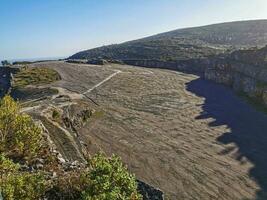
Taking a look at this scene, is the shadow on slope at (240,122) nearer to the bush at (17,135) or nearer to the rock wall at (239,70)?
the rock wall at (239,70)

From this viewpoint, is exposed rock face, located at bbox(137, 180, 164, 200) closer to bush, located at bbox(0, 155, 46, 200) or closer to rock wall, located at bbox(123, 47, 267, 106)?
bush, located at bbox(0, 155, 46, 200)

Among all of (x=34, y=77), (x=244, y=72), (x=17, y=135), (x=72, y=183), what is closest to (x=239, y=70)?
(x=244, y=72)

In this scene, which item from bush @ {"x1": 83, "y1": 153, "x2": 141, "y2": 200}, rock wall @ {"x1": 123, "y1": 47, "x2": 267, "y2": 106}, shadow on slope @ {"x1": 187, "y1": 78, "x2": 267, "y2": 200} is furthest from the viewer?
rock wall @ {"x1": 123, "y1": 47, "x2": 267, "y2": 106}

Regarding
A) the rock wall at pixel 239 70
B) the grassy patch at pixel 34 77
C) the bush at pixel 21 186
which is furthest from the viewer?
the grassy patch at pixel 34 77

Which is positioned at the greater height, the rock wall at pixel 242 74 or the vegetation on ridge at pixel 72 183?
the vegetation on ridge at pixel 72 183

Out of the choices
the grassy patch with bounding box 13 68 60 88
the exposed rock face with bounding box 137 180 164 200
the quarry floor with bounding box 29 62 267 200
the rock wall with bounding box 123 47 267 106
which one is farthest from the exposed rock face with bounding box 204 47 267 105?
the exposed rock face with bounding box 137 180 164 200

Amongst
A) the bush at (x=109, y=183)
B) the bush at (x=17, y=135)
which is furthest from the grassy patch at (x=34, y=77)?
the bush at (x=109, y=183)
